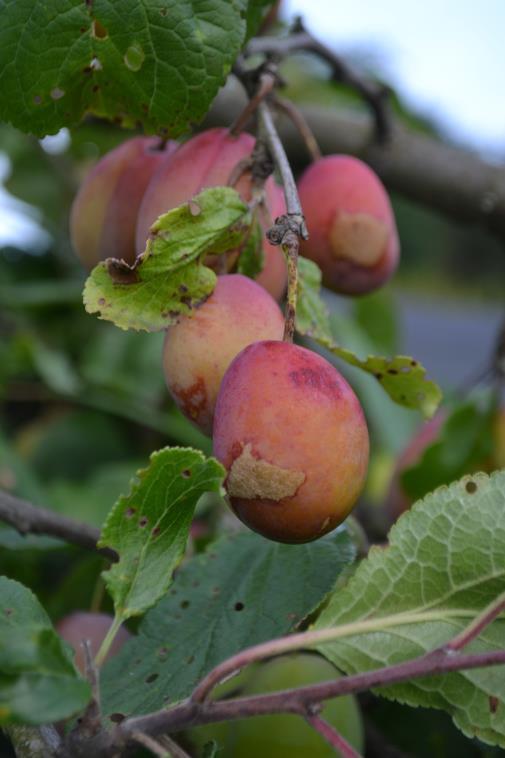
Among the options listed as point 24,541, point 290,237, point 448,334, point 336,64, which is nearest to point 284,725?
point 24,541

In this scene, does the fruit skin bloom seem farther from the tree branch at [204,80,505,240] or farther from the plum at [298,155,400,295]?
the tree branch at [204,80,505,240]

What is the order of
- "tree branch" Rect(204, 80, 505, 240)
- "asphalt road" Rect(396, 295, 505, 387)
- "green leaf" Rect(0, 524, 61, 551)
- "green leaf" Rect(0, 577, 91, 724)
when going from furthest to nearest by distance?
"asphalt road" Rect(396, 295, 505, 387) < "tree branch" Rect(204, 80, 505, 240) < "green leaf" Rect(0, 524, 61, 551) < "green leaf" Rect(0, 577, 91, 724)

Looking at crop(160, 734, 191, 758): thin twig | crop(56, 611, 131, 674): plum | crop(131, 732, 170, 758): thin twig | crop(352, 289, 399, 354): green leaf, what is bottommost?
crop(352, 289, 399, 354): green leaf

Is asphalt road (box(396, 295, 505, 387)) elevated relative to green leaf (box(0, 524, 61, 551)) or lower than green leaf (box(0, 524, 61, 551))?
lower

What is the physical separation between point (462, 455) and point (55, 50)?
23.6 inches

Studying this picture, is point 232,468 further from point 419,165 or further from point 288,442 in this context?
point 419,165

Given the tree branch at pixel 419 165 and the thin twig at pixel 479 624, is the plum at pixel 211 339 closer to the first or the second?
the thin twig at pixel 479 624

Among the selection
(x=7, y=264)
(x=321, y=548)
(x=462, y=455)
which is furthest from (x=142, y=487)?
(x=7, y=264)

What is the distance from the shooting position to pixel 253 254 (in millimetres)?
528

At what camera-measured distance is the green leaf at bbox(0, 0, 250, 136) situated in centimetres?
51

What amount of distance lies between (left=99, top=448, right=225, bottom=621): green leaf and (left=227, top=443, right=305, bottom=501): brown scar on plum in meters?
0.03

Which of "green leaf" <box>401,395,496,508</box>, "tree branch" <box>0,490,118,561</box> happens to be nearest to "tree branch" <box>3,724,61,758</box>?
"tree branch" <box>0,490,118,561</box>

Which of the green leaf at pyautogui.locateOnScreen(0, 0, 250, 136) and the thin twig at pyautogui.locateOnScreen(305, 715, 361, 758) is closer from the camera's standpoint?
the thin twig at pyautogui.locateOnScreen(305, 715, 361, 758)

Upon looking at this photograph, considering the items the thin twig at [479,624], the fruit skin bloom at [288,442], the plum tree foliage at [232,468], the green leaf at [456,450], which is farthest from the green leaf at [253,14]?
the green leaf at [456,450]
